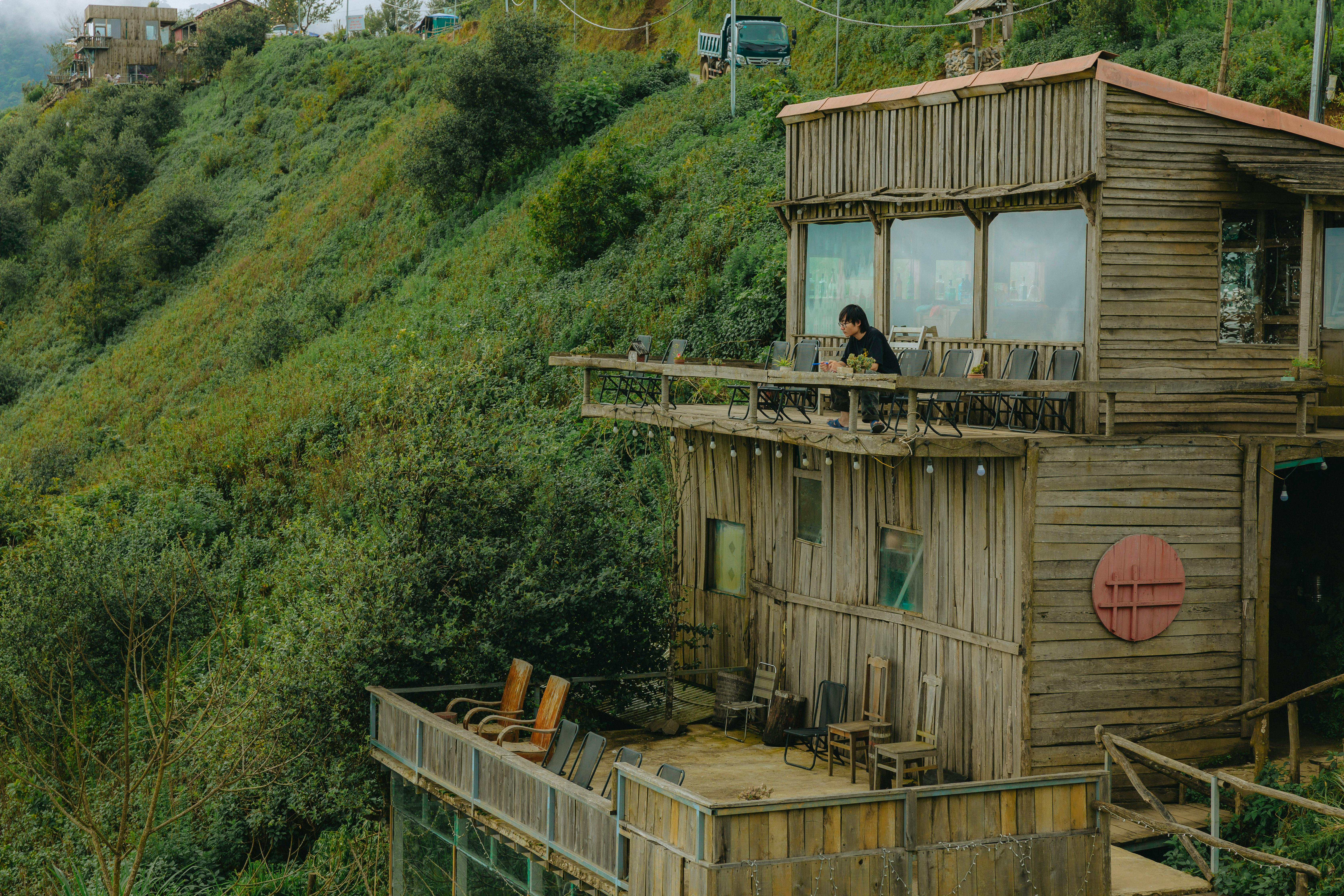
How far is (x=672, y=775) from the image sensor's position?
970cm

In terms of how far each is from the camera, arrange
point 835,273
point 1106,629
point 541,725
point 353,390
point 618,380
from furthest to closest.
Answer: point 353,390
point 618,380
point 835,273
point 541,725
point 1106,629

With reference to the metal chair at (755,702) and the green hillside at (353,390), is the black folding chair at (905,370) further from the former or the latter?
the green hillside at (353,390)

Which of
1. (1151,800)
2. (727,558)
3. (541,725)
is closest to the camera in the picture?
(1151,800)

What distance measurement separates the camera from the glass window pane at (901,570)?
43.0 ft

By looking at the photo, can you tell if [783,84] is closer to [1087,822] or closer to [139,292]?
[1087,822]

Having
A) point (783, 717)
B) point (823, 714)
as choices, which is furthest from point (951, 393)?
point (783, 717)

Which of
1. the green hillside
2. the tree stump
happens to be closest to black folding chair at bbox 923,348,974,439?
the tree stump

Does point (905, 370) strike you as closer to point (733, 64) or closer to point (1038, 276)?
point (1038, 276)

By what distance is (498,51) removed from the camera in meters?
38.8

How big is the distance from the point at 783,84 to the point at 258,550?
56.8ft

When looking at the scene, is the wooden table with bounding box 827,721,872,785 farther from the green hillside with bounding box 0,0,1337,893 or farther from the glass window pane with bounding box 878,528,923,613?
the green hillside with bounding box 0,0,1337,893

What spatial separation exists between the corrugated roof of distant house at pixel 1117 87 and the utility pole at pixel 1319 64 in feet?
24.7

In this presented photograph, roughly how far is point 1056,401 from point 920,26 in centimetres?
2637

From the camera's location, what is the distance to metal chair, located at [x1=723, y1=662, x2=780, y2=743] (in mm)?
14273
